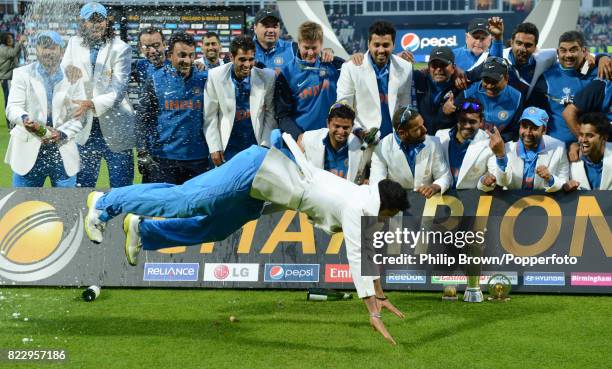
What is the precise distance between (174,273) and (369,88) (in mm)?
2545

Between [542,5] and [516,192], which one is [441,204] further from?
[542,5]

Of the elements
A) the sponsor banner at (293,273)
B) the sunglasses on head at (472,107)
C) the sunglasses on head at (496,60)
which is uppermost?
the sunglasses on head at (496,60)

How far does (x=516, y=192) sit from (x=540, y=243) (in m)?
0.51

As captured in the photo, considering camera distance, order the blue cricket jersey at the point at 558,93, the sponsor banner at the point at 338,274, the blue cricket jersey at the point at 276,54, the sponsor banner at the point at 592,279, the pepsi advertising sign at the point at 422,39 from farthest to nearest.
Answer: the pepsi advertising sign at the point at 422,39 → the blue cricket jersey at the point at 276,54 → the blue cricket jersey at the point at 558,93 → the sponsor banner at the point at 338,274 → the sponsor banner at the point at 592,279

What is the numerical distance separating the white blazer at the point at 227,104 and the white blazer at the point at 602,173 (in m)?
2.93

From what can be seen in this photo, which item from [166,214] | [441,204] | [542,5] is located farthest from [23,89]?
[542,5]

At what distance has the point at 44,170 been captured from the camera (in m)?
9.53

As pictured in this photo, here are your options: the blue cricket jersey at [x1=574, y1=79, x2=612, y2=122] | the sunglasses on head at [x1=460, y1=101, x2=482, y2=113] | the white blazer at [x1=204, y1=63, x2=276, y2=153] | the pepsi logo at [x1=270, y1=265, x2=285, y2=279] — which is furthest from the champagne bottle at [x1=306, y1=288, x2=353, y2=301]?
the blue cricket jersey at [x1=574, y1=79, x2=612, y2=122]

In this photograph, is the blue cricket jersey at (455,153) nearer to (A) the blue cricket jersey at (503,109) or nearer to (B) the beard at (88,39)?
(A) the blue cricket jersey at (503,109)

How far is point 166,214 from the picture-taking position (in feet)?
23.8

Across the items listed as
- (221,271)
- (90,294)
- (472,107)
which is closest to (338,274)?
(221,271)

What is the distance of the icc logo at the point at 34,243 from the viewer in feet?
28.7

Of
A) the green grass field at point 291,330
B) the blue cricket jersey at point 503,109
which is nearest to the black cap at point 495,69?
the blue cricket jersey at point 503,109

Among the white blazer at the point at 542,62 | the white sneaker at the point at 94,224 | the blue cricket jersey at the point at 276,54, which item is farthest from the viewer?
the blue cricket jersey at the point at 276,54
